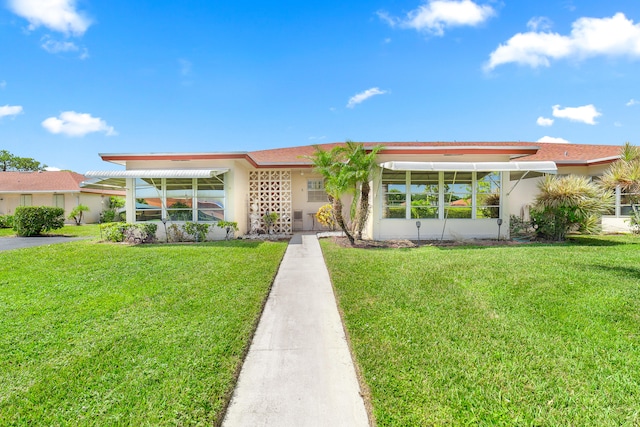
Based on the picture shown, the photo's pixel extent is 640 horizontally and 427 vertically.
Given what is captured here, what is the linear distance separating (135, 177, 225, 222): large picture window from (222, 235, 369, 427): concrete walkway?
9.21 meters

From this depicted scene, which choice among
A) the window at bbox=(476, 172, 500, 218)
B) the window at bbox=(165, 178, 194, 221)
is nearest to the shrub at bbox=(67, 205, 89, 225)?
the window at bbox=(165, 178, 194, 221)

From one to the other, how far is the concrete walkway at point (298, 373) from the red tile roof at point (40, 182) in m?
28.4

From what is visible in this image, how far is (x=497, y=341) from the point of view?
4309 millimetres

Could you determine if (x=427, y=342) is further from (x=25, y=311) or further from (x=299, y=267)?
(x=25, y=311)

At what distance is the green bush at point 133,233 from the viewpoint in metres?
13.3

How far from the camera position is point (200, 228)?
44.8 feet

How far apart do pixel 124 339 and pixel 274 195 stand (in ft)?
42.6

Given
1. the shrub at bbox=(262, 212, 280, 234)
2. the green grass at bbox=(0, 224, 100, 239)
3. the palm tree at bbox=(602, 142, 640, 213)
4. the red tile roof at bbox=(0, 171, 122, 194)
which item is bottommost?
the green grass at bbox=(0, 224, 100, 239)

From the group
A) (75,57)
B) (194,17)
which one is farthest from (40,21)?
(194,17)

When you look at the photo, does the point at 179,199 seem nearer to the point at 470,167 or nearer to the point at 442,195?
the point at 442,195

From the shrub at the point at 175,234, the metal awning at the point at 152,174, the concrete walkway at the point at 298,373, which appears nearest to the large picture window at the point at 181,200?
the shrub at the point at 175,234

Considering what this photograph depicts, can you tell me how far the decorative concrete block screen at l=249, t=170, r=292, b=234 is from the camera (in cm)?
1691

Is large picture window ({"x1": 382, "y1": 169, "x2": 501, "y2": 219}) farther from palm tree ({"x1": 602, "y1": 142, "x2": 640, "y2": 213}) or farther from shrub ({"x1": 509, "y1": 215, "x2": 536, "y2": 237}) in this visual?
palm tree ({"x1": 602, "y1": 142, "x2": 640, "y2": 213})

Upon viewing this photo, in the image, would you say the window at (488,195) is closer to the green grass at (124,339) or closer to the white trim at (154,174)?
the green grass at (124,339)
